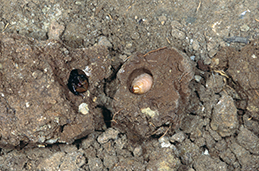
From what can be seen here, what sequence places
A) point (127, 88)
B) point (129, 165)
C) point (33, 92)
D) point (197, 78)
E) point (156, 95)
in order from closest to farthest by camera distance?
point (33, 92)
point (156, 95)
point (127, 88)
point (129, 165)
point (197, 78)

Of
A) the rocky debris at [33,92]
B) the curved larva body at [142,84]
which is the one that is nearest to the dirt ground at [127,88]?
the rocky debris at [33,92]

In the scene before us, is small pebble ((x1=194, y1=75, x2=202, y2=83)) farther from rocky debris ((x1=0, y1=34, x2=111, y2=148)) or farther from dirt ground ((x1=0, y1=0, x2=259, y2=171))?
rocky debris ((x1=0, y1=34, x2=111, y2=148))

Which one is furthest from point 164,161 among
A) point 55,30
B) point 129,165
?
point 55,30

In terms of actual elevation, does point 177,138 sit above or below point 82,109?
below

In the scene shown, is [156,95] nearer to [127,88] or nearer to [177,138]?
[127,88]

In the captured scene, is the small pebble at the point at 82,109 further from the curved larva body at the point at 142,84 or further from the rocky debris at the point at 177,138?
the rocky debris at the point at 177,138

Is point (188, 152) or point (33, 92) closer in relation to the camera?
point (33, 92)

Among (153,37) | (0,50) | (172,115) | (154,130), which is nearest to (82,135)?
(154,130)

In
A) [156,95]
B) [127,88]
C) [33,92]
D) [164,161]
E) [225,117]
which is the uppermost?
[33,92]
